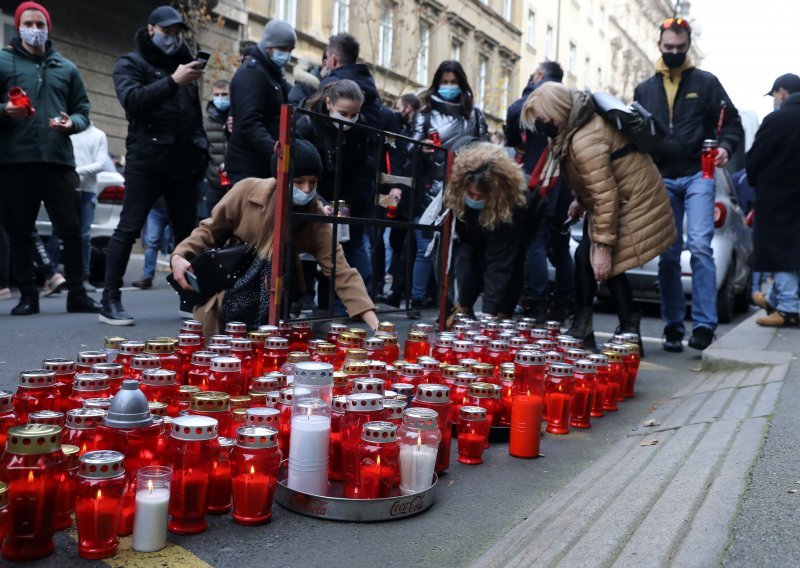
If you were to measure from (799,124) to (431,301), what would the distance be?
3.24 meters

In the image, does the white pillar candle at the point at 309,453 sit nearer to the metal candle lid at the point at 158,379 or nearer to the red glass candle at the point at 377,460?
the red glass candle at the point at 377,460

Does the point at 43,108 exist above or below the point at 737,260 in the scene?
above

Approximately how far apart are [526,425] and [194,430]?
60.7 inches

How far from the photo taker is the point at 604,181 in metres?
5.11

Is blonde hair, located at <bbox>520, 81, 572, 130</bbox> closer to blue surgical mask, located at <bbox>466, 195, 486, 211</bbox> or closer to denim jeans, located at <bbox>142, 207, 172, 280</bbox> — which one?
blue surgical mask, located at <bbox>466, 195, 486, 211</bbox>

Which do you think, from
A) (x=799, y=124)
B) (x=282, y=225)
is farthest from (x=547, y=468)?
(x=799, y=124)

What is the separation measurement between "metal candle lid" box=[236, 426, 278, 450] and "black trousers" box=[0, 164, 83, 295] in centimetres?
442

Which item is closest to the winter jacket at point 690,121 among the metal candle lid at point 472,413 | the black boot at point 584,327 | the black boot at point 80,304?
the black boot at point 584,327

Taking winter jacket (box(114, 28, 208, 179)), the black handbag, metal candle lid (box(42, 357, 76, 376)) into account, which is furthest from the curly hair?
metal candle lid (box(42, 357, 76, 376))

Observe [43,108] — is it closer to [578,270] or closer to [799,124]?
[578,270]

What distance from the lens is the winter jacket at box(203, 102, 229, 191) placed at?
8102 mm

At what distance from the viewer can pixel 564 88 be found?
16.9 ft

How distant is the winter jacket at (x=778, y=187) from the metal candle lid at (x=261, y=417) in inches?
213

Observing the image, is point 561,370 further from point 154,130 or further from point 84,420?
point 154,130
